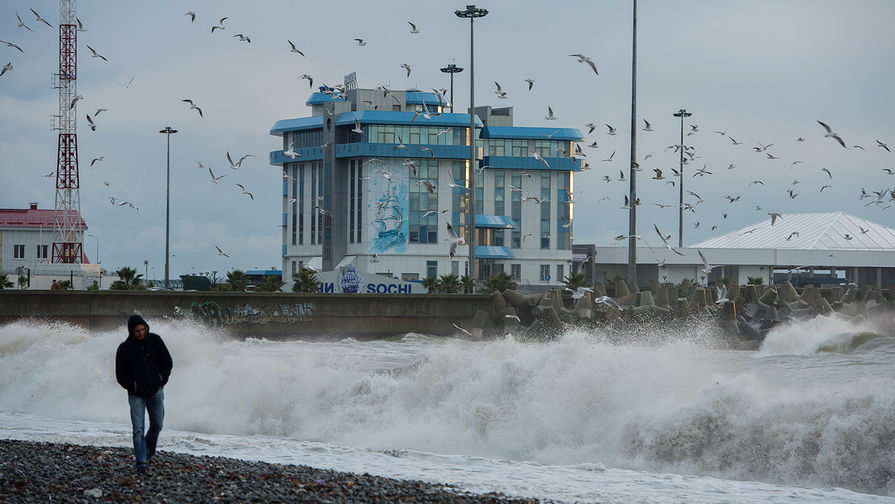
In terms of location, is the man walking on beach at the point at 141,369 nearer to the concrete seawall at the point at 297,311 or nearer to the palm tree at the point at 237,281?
the concrete seawall at the point at 297,311

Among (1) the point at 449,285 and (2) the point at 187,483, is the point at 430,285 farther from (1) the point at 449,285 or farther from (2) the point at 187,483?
(2) the point at 187,483

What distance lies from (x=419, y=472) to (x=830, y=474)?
569 cm

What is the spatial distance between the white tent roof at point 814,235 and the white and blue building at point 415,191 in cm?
1788

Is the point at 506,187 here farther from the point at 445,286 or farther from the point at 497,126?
the point at 445,286

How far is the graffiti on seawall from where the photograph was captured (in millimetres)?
37900

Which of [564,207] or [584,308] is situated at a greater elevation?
[564,207]

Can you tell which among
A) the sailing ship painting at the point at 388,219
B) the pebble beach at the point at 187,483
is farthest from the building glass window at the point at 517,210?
the pebble beach at the point at 187,483

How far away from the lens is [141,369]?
454 inches

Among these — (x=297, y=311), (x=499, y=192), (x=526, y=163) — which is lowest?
(x=297, y=311)

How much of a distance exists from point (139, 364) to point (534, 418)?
823 cm

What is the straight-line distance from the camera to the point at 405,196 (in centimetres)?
7812

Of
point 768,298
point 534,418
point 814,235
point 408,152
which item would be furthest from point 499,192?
point 534,418

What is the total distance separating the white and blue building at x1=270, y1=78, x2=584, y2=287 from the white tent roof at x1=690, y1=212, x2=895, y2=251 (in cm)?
1788

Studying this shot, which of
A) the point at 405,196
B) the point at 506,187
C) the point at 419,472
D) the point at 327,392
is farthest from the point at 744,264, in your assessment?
the point at 419,472
